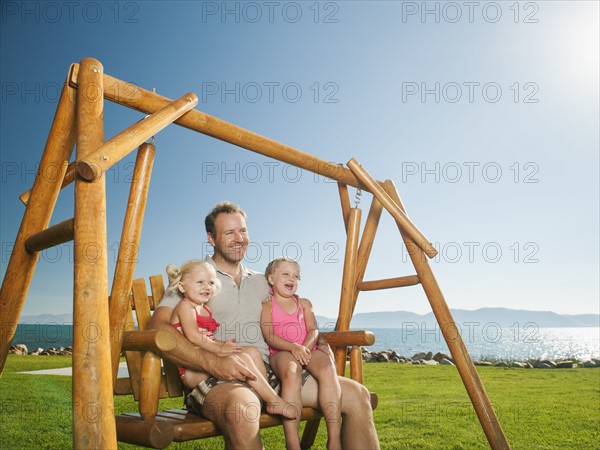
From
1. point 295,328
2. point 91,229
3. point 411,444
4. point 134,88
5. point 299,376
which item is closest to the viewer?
point 91,229

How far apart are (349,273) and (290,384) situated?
45.3 inches

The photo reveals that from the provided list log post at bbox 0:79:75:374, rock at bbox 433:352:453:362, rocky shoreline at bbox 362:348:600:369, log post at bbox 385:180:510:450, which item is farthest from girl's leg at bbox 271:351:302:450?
rock at bbox 433:352:453:362

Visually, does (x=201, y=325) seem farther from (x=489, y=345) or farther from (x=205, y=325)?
(x=489, y=345)

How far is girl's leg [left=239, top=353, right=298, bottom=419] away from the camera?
2.98 m

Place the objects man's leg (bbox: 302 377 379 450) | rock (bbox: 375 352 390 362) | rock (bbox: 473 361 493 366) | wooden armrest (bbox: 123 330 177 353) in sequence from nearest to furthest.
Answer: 1. wooden armrest (bbox: 123 330 177 353)
2. man's leg (bbox: 302 377 379 450)
3. rock (bbox: 473 361 493 366)
4. rock (bbox: 375 352 390 362)

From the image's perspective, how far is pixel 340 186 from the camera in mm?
4312

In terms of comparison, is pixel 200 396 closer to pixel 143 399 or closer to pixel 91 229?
pixel 143 399

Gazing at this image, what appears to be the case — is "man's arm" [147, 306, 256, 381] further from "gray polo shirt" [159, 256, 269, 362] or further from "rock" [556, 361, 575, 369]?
"rock" [556, 361, 575, 369]

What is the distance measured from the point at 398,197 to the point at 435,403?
3.86m

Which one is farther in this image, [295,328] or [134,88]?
[295,328]

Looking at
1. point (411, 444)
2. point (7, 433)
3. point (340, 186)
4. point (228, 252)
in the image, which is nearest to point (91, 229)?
point (228, 252)

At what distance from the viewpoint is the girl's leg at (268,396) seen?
298cm

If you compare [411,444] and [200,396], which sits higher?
[200,396]

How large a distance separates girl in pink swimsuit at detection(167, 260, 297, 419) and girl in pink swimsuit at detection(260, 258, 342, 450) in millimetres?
153
